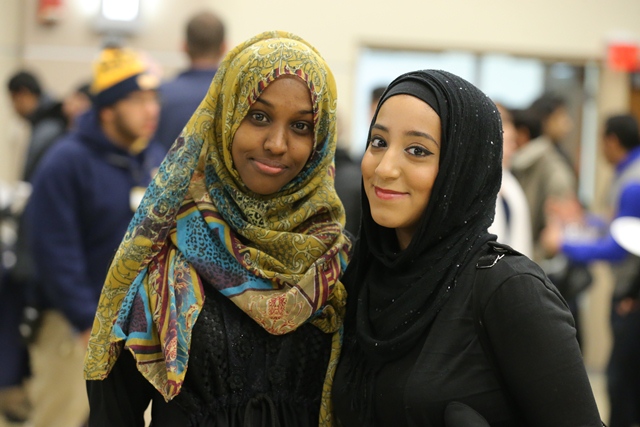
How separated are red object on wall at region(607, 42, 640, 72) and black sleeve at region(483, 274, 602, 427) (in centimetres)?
631

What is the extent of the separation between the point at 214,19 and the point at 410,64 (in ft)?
11.5

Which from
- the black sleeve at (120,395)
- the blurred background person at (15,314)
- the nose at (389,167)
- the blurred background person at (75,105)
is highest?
the nose at (389,167)

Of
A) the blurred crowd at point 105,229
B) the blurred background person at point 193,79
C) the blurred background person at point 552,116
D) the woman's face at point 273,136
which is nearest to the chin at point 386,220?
the woman's face at point 273,136

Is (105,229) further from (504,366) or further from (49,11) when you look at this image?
(49,11)

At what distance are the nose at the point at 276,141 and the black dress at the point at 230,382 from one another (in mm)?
364

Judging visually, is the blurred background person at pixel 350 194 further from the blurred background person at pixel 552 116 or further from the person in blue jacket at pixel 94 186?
the blurred background person at pixel 552 116

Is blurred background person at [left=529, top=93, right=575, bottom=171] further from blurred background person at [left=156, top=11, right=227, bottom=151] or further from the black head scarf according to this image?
the black head scarf

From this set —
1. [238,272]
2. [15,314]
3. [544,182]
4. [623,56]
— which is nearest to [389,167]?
[238,272]

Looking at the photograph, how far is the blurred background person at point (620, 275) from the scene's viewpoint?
4.65m

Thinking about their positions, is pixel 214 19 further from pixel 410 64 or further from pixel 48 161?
pixel 410 64

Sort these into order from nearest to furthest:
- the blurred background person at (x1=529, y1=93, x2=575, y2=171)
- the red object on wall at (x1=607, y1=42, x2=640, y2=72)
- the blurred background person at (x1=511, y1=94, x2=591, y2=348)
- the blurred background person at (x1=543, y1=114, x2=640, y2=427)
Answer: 1. the blurred background person at (x1=543, y1=114, x2=640, y2=427)
2. the blurred background person at (x1=511, y1=94, x2=591, y2=348)
3. the blurred background person at (x1=529, y1=93, x2=575, y2=171)
4. the red object on wall at (x1=607, y1=42, x2=640, y2=72)

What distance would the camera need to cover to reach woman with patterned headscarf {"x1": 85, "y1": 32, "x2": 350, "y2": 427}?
88.4 inches

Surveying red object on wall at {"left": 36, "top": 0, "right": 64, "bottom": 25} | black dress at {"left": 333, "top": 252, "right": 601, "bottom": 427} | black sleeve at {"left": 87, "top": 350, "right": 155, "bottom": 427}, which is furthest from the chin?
red object on wall at {"left": 36, "top": 0, "right": 64, "bottom": 25}

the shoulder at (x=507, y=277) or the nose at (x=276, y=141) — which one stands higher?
the nose at (x=276, y=141)
